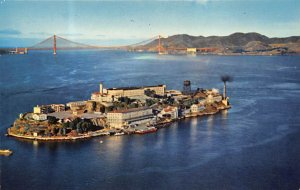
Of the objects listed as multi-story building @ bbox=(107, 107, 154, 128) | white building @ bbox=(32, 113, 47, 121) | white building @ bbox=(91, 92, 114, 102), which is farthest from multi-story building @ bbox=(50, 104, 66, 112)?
multi-story building @ bbox=(107, 107, 154, 128)

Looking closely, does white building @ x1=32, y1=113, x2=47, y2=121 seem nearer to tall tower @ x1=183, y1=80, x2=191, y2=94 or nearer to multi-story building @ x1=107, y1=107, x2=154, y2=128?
multi-story building @ x1=107, y1=107, x2=154, y2=128

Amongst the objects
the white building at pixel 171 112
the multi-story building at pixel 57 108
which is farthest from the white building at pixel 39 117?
the white building at pixel 171 112

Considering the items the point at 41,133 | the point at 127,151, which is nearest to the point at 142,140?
the point at 127,151

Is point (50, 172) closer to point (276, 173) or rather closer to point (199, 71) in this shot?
point (276, 173)

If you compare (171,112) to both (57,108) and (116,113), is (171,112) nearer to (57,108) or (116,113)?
(116,113)

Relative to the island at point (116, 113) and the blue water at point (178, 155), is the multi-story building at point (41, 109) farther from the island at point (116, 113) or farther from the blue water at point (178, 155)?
the blue water at point (178, 155)
